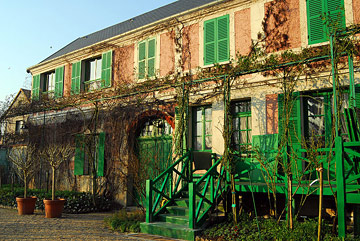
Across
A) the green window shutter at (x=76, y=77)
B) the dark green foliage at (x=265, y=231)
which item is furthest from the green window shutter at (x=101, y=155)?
the dark green foliage at (x=265, y=231)

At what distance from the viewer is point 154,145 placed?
10164mm

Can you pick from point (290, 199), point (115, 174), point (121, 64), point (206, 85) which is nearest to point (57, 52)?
point (121, 64)

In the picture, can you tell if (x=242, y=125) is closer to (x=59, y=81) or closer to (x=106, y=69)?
(x=106, y=69)

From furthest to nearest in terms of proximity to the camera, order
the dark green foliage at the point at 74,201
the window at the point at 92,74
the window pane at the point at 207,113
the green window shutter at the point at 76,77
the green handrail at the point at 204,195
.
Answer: the green window shutter at the point at 76,77, the window at the point at 92,74, the dark green foliage at the point at 74,201, the window pane at the point at 207,113, the green handrail at the point at 204,195

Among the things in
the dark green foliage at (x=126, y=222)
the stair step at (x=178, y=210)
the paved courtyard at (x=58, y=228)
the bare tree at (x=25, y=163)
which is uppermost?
the bare tree at (x=25, y=163)

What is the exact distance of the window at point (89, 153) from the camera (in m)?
10.9

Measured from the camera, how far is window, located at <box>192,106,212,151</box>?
29.5 feet

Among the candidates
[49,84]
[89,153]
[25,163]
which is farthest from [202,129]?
[49,84]

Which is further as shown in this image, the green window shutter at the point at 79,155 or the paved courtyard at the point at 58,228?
the green window shutter at the point at 79,155

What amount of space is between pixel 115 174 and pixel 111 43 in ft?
14.4

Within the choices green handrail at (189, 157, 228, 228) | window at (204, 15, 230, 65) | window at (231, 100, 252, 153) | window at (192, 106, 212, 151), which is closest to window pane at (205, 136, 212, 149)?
window at (192, 106, 212, 151)

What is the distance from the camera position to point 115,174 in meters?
10.7

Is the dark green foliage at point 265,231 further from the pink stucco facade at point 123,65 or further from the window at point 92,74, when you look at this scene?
the window at point 92,74

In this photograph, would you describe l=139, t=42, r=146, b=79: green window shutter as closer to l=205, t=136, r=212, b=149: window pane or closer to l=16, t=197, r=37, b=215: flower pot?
l=205, t=136, r=212, b=149: window pane
